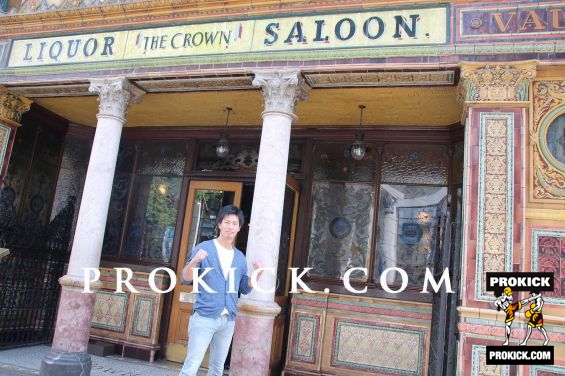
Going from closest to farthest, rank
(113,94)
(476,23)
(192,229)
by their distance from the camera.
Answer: (476,23)
(113,94)
(192,229)

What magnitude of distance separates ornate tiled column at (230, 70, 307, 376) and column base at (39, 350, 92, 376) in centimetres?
216

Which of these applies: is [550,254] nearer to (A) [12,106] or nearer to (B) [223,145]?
(B) [223,145]

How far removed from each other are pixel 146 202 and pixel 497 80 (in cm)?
630

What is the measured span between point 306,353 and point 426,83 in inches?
165

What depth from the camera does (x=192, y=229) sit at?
27.6ft

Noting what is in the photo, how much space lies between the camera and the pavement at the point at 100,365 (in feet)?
21.9

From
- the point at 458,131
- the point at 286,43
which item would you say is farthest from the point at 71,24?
the point at 458,131

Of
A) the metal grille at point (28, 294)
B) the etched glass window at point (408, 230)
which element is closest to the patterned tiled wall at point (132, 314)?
the metal grille at point (28, 294)

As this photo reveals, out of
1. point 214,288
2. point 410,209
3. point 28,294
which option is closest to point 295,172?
point 410,209

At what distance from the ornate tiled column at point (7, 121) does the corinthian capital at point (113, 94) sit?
1952 millimetres

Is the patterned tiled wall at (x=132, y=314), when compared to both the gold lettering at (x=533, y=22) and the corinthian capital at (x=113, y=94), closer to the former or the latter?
the corinthian capital at (x=113, y=94)

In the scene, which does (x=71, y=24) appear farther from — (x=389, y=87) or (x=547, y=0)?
(x=547, y=0)

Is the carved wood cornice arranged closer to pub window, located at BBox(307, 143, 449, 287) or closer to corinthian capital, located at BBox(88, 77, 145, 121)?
pub window, located at BBox(307, 143, 449, 287)

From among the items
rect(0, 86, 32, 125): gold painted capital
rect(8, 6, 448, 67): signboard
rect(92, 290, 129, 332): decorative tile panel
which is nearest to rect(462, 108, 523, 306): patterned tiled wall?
rect(8, 6, 448, 67): signboard
